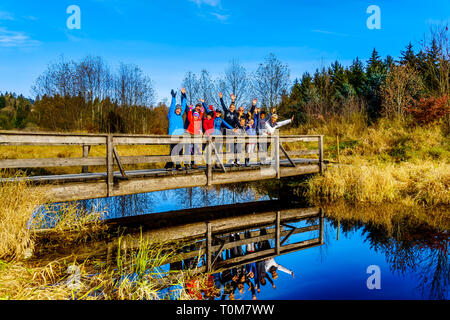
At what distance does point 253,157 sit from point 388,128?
10288 millimetres

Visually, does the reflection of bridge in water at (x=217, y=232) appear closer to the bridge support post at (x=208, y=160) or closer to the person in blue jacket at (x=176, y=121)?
the bridge support post at (x=208, y=160)

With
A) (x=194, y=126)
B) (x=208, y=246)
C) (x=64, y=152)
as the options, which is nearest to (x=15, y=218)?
(x=208, y=246)

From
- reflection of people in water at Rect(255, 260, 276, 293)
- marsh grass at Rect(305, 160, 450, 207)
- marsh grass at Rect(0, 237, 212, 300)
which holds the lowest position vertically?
reflection of people in water at Rect(255, 260, 276, 293)

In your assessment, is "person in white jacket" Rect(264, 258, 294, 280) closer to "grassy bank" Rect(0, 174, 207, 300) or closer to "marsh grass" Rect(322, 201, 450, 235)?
"grassy bank" Rect(0, 174, 207, 300)

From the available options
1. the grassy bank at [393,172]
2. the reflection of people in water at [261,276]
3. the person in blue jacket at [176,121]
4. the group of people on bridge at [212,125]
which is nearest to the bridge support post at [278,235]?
the reflection of people in water at [261,276]

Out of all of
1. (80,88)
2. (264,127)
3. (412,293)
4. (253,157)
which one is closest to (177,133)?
(253,157)

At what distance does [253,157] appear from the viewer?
10.4m

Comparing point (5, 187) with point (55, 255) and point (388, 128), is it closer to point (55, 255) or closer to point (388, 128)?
point (55, 255)

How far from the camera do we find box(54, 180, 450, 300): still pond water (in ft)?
16.2

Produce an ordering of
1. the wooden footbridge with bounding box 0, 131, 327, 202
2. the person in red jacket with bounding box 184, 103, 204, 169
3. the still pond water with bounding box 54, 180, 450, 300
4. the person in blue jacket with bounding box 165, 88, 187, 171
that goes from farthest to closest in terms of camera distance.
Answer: the person in red jacket with bounding box 184, 103, 204, 169 → the person in blue jacket with bounding box 165, 88, 187, 171 → the wooden footbridge with bounding box 0, 131, 327, 202 → the still pond water with bounding box 54, 180, 450, 300

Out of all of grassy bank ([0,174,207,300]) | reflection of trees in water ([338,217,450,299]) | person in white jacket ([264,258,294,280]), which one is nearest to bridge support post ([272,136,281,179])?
Result: reflection of trees in water ([338,217,450,299])

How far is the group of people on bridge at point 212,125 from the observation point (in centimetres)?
861

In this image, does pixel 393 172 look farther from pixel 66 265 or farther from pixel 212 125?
pixel 66 265
